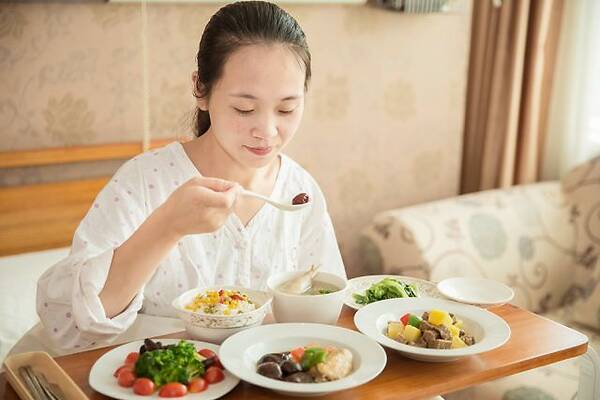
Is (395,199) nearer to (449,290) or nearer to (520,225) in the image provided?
(520,225)

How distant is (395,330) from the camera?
1.39 meters

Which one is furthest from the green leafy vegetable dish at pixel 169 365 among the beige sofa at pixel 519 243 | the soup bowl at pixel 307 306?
the beige sofa at pixel 519 243

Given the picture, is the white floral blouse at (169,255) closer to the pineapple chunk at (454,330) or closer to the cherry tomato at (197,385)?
the cherry tomato at (197,385)

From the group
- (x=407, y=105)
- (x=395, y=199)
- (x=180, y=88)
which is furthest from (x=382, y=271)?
(x=180, y=88)

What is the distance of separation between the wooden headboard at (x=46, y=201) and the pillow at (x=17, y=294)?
0.13 meters

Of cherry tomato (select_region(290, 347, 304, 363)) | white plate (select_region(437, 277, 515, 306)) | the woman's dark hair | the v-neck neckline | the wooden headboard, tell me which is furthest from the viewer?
the wooden headboard

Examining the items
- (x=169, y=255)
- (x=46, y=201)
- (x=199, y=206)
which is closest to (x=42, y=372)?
(x=199, y=206)

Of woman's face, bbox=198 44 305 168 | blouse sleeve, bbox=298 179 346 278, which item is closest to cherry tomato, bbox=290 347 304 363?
woman's face, bbox=198 44 305 168

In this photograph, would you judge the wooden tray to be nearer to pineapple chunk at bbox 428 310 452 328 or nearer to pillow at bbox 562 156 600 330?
pineapple chunk at bbox 428 310 452 328

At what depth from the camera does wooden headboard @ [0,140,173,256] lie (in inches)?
94.1

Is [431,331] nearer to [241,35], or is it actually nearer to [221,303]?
[221,303]

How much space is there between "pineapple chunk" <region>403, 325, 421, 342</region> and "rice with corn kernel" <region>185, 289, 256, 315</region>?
0.27 m

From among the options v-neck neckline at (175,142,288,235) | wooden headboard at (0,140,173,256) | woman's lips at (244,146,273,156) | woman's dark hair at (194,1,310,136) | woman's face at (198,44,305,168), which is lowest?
wooden headboard at (0,140,173,256)

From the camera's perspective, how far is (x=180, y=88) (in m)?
2.66
